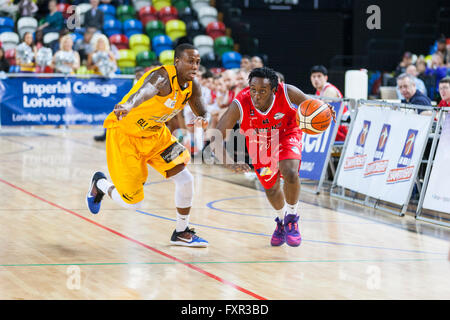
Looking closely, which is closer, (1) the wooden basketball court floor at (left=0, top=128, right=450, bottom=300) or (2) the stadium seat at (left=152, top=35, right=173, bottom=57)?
(1) the wooden basketball court floor at (left=0, top=128, right=450, bottom=300)

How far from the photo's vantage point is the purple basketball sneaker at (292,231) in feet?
23.1

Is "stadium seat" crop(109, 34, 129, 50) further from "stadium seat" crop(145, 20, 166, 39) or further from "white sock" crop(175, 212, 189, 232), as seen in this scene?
"white sock" crop(175, 212, 189, 232)

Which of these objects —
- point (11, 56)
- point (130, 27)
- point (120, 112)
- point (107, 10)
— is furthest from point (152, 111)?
point (107, 10)

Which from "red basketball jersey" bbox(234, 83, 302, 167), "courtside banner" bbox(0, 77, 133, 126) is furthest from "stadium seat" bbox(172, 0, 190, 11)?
"red basketball jersey" bbox(234, 83, 302, 167)

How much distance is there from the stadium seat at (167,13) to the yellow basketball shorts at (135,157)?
15.2 meters

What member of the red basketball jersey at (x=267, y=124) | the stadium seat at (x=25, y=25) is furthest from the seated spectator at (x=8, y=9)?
the red basketball jersey at (x=267, y=124)

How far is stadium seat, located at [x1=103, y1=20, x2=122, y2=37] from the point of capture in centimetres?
2069

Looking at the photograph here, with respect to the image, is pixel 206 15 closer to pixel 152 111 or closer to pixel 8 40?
pixel 8 40

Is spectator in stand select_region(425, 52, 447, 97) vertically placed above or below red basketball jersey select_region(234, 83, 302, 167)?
below

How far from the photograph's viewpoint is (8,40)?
19547mm

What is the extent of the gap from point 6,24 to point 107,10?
9.63 ft

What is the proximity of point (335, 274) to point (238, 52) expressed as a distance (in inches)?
628

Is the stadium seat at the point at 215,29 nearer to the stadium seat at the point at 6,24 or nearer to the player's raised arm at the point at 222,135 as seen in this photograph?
the stadium seat at the point at 6,24
